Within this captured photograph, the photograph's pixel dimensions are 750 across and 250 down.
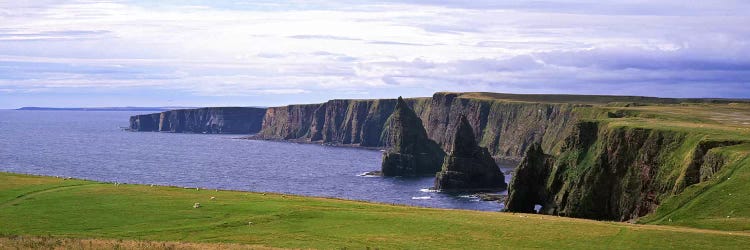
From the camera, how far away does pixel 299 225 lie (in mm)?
54344

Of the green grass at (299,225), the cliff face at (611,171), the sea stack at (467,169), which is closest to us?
the green grass at (299,225)

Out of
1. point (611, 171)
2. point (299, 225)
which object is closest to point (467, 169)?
point (611, 171)

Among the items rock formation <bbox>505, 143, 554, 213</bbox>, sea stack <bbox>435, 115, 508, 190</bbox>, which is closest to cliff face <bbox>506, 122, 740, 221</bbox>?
rock formation <bbox>505, 143, 554, 213</bbox>

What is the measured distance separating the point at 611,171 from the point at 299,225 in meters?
50.2

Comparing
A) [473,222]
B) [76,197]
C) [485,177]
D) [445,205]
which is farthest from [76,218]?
[485,177]

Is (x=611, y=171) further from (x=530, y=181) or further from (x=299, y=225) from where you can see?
(x=299, y=225)

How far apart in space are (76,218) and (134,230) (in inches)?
241

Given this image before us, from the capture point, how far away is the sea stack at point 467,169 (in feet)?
506

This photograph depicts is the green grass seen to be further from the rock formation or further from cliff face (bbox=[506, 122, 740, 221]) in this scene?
the rock formation

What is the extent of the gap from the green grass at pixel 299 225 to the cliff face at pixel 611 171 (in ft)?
89.9

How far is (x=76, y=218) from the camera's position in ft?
182

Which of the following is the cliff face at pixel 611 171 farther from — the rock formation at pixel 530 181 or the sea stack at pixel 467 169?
the sea stack at pixel 467 169

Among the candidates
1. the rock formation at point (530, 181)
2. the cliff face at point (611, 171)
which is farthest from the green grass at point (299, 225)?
the rock formation at point (530, 181)

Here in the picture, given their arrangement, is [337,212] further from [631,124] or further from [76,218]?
[631,124]
